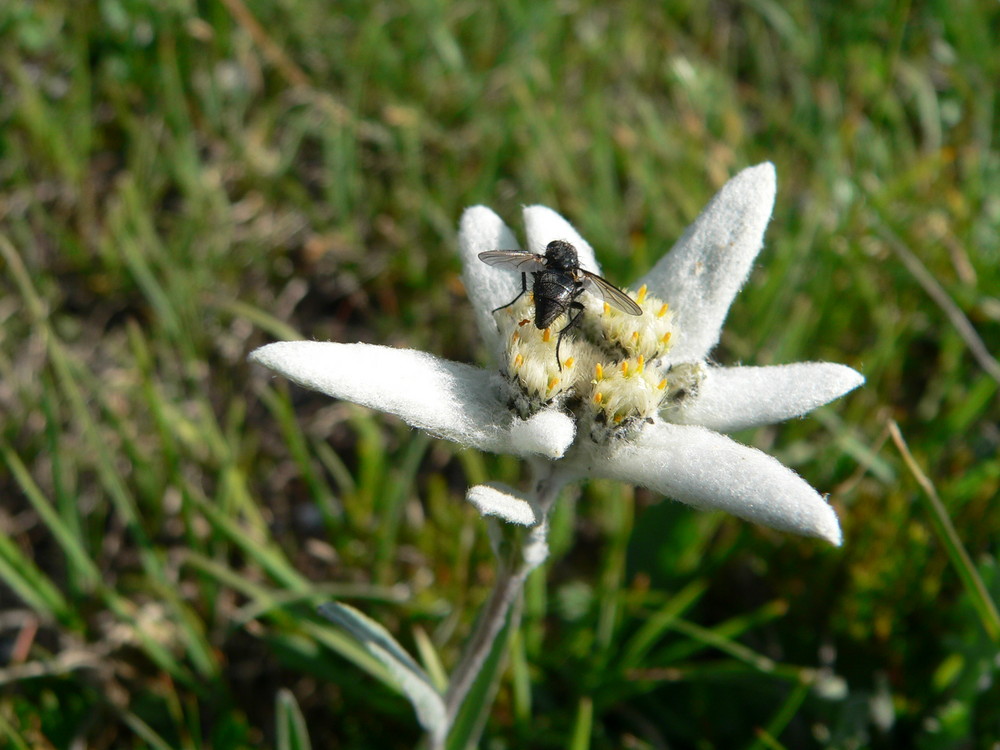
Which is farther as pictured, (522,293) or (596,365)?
(522,293)

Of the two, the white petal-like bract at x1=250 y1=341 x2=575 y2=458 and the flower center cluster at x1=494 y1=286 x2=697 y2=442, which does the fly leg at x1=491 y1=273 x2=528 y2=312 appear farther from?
the white petal-like bract at x1=250 y1=341 x2=575 y2=458

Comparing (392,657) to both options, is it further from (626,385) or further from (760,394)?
(760,394)

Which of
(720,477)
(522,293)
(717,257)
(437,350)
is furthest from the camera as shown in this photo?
(437,350)

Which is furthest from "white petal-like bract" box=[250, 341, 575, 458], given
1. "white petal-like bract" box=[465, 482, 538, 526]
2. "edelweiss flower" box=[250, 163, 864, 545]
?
"white petal-like bract" box=[465, 482, 538, 526]

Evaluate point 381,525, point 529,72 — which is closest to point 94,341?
point 381,525

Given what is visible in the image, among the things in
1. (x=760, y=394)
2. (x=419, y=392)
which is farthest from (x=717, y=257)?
(x=419, y=392)

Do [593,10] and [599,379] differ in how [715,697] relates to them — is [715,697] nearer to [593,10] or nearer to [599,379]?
[599,379]
